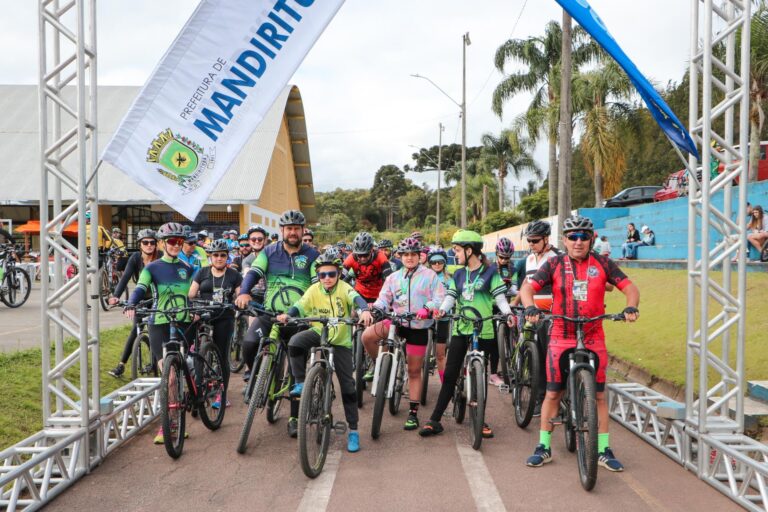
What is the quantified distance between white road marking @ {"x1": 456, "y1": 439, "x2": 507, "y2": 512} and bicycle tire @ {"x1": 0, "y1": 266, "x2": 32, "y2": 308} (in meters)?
12.4

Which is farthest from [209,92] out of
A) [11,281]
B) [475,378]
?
[11,281]

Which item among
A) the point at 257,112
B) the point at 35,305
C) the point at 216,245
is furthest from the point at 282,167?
the point at 257,112

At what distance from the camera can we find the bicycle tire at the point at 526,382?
6914 millimetres

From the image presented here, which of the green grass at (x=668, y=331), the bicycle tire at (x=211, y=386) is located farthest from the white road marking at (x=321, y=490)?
the green grass at (x=668, y=331)

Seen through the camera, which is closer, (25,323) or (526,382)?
(526,382)

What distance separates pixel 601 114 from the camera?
91.9ft

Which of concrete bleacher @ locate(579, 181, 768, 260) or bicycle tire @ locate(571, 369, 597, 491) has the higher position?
concrete bleacher @ locate(579, 181, 768, 260)

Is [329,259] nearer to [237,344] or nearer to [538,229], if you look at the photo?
[538,229]

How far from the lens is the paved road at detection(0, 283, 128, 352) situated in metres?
10.5

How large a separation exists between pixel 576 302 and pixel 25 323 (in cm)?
1116

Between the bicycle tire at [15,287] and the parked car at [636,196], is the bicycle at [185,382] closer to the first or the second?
the bicycle tire at [15,287]

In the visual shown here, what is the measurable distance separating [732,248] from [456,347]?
2.73 m

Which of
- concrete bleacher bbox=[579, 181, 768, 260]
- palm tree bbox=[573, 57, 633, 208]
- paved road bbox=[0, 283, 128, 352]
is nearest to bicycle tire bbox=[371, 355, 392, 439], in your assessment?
paved road bbox=[0, 283, 128, 352]

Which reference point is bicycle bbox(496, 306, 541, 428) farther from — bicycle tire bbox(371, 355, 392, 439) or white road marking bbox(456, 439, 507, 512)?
bicycle tire bbox(371, 355, 392, 439)
